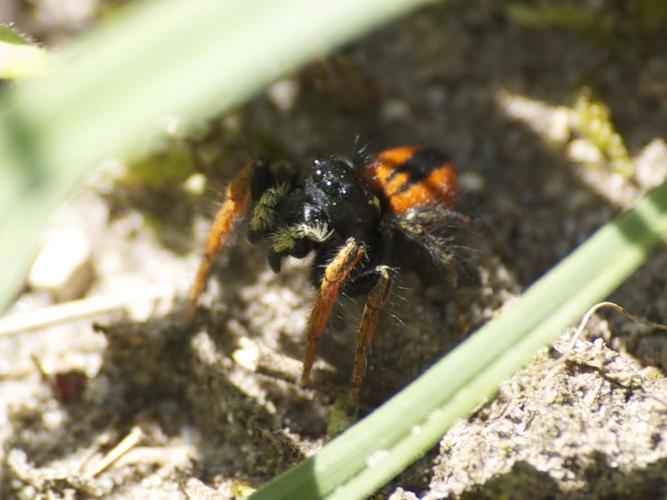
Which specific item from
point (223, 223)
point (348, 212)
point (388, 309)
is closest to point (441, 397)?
point (388, 309)

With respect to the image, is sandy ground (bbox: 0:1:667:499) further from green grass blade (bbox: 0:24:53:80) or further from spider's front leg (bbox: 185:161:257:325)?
green grass blade (bbox: 0:24:53:80)

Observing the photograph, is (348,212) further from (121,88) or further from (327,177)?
(121,88)

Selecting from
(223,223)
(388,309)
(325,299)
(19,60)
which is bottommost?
(388,309)

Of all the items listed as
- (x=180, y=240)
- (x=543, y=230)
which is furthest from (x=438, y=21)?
(x=180, y=240)

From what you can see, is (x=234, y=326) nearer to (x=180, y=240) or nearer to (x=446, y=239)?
(x=180, y=240)

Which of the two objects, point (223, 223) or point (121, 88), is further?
point (223, 223)

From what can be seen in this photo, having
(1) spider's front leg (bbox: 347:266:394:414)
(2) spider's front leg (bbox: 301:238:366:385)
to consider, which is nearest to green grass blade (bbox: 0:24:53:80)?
(2) spider's front leg (bbox: 301:238:366:385)

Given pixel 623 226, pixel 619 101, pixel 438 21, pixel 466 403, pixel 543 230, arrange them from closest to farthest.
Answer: pixel 466 403 → pixel 623 226 → pixel 543 230 → pixel 619 101 → pixel 438 21
